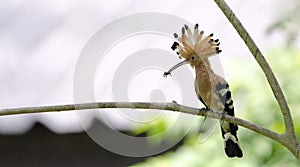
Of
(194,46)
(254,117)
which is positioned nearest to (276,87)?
(194,46)

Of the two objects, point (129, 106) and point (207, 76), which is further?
point (207, 76)

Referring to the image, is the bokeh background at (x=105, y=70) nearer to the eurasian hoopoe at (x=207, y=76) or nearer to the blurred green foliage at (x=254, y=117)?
the blurred green foliage at (x=254, y=117)

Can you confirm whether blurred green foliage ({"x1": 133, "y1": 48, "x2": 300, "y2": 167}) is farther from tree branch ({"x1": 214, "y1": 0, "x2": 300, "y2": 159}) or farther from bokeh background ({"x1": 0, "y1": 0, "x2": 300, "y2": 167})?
tree branch ({"x1": 214, "y1": 0, "x2": 300, "y2": 159})

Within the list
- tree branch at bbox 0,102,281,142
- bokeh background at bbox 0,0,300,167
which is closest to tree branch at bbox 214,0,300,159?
tree branch at bbox 0,102,281,142

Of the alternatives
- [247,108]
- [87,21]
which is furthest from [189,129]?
[87,21]

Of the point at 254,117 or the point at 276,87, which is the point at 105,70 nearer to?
the point at 254,117

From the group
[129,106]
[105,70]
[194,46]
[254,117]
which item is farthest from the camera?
[105,70]

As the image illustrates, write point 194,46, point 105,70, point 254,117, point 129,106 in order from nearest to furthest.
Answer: point 129,106 → point 194,46 → point 254,117 → point 105,70
